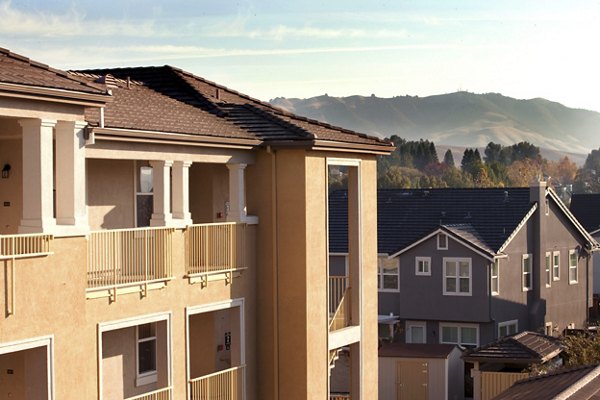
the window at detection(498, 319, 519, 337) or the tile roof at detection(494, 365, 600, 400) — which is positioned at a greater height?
the tile roof at detection(494, 365, 600, 400)

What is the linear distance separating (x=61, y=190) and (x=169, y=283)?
408cm

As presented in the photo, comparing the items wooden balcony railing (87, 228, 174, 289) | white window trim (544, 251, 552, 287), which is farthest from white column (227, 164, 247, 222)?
white window trim (544, 251, 552, 287)

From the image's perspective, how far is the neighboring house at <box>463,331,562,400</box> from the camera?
38.3m

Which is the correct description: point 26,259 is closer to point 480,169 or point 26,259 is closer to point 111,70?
point 111,70

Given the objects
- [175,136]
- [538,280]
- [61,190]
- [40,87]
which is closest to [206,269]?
[175,136]

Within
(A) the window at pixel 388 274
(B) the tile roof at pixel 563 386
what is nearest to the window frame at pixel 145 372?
(B) the tile roof at pixel 563 386

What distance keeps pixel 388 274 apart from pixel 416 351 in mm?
7730

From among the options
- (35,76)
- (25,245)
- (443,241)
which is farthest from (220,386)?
(443,241)

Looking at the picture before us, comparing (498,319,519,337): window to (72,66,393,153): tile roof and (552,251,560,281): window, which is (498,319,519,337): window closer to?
(552,251,560,281): window

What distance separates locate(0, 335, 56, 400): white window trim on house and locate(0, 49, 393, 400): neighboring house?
0.02 m

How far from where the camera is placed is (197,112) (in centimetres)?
2398

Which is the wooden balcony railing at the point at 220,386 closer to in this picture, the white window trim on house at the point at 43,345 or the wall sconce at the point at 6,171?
the white window trim on house at the point at 43,345

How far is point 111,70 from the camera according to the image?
26641 millimetres

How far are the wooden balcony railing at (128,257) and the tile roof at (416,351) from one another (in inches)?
881
